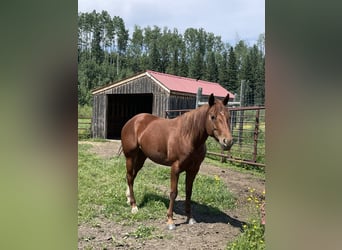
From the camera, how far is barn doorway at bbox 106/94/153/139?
179 cm

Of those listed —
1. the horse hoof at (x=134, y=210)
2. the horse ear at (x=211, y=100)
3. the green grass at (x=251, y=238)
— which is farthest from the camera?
the horse hoof at (x=134, y=210)

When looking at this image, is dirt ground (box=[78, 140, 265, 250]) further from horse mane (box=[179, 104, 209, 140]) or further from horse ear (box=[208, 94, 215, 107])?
horse ear (box=[208, 94, 215, 107])

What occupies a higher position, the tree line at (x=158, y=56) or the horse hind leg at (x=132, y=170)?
the tree line at (x=158, y=56)

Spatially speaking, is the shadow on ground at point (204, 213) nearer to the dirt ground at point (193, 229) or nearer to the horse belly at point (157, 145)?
the dirt ground at point (193, 229)

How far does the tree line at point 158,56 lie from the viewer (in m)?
1.65

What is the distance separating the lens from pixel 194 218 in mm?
1727

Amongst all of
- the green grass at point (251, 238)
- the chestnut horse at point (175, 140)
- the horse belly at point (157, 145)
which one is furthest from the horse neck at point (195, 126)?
the green grass at point (251, 238)

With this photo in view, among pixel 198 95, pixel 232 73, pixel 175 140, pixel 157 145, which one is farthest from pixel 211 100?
pixel 157 145

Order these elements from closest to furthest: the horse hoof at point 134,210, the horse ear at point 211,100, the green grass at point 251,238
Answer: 1. the green grass at point 251,238
2. the horse ear at point 211,100
3. the horse hoof at point 134,210

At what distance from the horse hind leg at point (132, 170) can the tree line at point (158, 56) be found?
16.6 inches

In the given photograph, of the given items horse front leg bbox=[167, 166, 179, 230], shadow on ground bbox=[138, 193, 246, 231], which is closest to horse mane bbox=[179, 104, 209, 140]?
horse front leg bbox=[167, 166, 179, 230]

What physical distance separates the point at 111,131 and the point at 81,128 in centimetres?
26

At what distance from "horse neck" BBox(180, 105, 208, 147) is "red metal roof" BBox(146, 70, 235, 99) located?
97 mm

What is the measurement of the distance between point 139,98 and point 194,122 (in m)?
0.34
